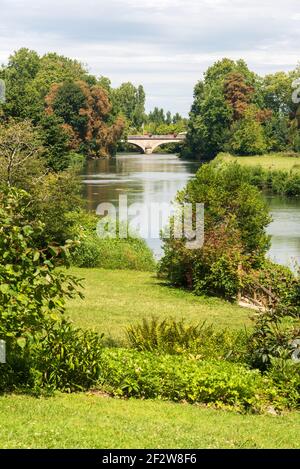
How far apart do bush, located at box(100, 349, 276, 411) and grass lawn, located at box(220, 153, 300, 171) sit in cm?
5403

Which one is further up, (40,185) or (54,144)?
(54,144)

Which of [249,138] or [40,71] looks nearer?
[249,138]

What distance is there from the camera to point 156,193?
49781 mm

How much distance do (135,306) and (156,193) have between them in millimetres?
33422

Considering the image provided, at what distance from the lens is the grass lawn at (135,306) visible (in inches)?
571

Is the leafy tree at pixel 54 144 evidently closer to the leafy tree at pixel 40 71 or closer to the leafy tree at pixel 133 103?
the leafy tree at pixel 40 71

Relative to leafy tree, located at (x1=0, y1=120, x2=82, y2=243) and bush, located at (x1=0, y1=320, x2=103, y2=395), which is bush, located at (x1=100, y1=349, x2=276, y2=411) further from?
leafy tree, located at (x1=0, y1=120, x2=82, y2=243)

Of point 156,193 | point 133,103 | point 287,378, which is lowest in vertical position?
point 156,193

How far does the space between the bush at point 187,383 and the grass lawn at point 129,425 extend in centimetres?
25

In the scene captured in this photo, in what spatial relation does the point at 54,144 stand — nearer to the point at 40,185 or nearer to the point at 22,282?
the point at 40,185

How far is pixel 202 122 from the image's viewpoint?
94562mm

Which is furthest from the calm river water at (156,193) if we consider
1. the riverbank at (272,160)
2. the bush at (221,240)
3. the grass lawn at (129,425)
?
the grass lawn at (129,425)

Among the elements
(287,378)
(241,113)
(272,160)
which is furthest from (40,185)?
(241,113)
